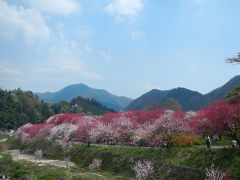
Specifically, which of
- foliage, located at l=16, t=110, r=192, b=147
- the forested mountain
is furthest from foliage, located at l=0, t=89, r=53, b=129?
foliage, located at l=16, t=110, r=192, b=147

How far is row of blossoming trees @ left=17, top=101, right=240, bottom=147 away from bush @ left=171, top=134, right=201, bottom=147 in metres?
0.66

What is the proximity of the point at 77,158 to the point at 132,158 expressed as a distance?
15358 mm

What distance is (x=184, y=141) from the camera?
42.7 m

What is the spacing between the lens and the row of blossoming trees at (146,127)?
112 ft

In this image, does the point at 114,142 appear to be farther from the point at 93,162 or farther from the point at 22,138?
the point at 22,138

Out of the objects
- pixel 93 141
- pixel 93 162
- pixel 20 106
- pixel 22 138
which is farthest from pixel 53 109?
pixel 93 162

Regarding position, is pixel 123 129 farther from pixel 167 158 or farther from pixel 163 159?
pixel 167 158

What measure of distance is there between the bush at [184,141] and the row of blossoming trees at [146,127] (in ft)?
2.16

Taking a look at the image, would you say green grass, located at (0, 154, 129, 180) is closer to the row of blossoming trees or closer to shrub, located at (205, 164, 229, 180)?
the row of blossoming trees

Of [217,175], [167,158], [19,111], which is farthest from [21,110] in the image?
[217,175]

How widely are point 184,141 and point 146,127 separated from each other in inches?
318

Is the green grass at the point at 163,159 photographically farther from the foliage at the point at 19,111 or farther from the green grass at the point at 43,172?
the foliage at the point at 19,111

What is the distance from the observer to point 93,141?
199 ft

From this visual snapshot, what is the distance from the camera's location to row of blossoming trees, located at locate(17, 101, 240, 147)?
3403 cm
